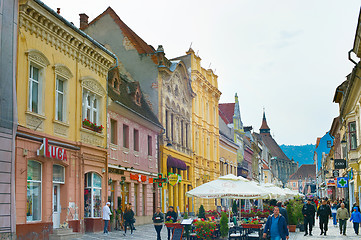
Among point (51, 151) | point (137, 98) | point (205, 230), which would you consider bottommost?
point (205, 230)

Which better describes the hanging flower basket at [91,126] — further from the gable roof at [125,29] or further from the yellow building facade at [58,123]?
the gable roof at [125,29]

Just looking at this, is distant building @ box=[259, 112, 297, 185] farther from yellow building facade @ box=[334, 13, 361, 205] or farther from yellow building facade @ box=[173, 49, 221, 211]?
yellow building facade @ box=[334, 13, 361, 205]

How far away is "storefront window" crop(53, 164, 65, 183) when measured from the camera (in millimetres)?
21477

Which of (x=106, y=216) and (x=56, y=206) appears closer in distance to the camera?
(x=56, y=206)

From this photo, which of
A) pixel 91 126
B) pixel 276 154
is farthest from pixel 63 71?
pixel 276 154

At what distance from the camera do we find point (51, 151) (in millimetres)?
20312

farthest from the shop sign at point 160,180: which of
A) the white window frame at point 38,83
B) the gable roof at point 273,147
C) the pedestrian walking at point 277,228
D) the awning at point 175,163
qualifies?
the gable roof at point 273,147

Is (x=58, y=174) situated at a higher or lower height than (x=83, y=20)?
lower

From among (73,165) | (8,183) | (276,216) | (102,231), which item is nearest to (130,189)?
(102,231)

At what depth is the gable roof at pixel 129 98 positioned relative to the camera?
95.6ft

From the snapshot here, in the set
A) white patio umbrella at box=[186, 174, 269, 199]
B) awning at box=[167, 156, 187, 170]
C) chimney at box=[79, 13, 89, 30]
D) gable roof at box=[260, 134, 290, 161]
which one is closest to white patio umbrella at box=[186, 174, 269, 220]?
white patio umbrella at box=[186, 174, 269, 199]

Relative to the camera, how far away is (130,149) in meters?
31.5

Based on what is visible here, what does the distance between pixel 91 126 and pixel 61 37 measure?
179 inches

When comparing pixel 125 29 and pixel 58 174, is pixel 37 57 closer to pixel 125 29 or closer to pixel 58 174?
pixel 58 174
